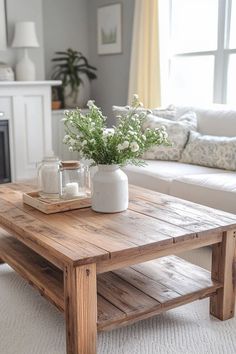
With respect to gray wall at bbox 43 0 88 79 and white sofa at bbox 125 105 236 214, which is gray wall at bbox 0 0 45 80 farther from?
white sofa at bbox 125 105 236 214

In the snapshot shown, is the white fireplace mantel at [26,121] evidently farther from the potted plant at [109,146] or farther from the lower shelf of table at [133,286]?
the potted plant at [109,146]

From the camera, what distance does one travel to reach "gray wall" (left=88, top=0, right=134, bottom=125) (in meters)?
A: 4.93

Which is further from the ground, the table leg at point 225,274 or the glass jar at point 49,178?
the glass jar at point 49,178

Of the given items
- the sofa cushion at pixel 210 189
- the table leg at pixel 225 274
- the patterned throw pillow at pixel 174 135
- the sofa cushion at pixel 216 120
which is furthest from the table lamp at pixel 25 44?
the table leg at pixel 225 274

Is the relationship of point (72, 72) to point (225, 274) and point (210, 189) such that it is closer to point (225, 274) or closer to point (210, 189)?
point (210, 189)

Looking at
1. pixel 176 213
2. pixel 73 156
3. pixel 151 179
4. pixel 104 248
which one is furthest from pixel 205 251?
pixel 73 156

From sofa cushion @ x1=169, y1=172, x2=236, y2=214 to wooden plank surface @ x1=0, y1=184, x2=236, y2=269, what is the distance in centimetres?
52

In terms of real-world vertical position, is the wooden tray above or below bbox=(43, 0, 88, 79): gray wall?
below

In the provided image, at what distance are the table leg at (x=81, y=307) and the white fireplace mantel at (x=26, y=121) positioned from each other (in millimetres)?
3204

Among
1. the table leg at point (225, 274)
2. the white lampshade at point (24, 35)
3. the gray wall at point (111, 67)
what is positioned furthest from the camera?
the gray wall at point (111, 67)

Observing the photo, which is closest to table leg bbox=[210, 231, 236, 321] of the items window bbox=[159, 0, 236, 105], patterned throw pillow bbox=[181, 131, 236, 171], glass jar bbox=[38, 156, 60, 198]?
glass jar bbox=[38, 156, 60, 198]

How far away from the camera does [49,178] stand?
2.30m

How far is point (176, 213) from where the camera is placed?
2098 millimetres

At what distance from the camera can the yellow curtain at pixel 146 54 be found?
4.38m
